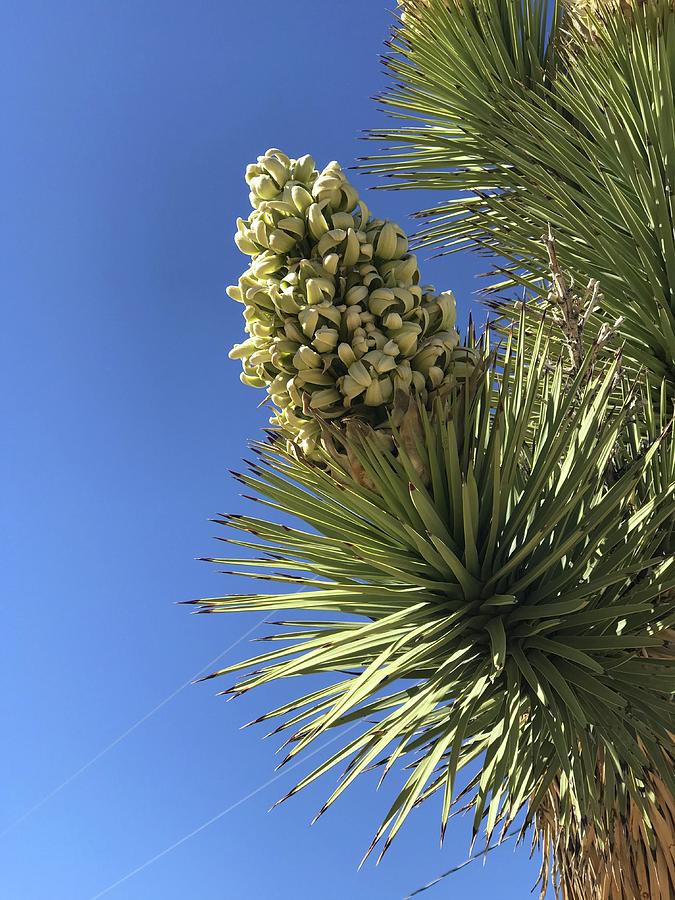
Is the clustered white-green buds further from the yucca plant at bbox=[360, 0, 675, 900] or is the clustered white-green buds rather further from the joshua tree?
the yucca plant at bbox=[360, 0, 675, 900]

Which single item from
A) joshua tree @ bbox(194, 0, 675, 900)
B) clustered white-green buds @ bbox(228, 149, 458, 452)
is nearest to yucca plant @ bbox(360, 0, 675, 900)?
joshua tree @ bbox(194, 0, 675, 900)

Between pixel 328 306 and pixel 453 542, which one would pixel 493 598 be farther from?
pixel 328 306

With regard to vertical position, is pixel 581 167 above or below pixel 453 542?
above

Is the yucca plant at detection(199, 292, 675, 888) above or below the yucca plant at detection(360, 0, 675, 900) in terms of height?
below

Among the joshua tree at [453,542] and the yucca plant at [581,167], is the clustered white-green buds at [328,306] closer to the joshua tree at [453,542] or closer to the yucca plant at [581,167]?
the joshua tree at [453,542]

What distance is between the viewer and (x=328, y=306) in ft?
4.86

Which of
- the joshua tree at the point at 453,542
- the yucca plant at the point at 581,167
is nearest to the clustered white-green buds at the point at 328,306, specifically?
the joshua tree at the point at 453,542

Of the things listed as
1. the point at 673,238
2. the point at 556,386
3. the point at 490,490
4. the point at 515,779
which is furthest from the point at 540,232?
the point at 515,779

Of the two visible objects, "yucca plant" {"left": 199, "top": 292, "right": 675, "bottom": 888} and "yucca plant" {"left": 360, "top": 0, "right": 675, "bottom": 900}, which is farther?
"yucca plant" {"left": 360, "top": 0, "right": 675, "bottom": 900}

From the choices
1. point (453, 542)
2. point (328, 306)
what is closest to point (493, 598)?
point (453, 542)

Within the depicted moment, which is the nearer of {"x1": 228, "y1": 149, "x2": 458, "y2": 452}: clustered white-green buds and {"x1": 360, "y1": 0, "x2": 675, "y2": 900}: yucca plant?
{"x1": 228, "y1": 149, "x2": 458, "y2": 452}: clustered white-green buds

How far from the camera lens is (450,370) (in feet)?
5.24

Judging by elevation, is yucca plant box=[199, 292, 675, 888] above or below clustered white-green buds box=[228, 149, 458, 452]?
below

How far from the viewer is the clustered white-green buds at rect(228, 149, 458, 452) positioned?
1494 millimetres
